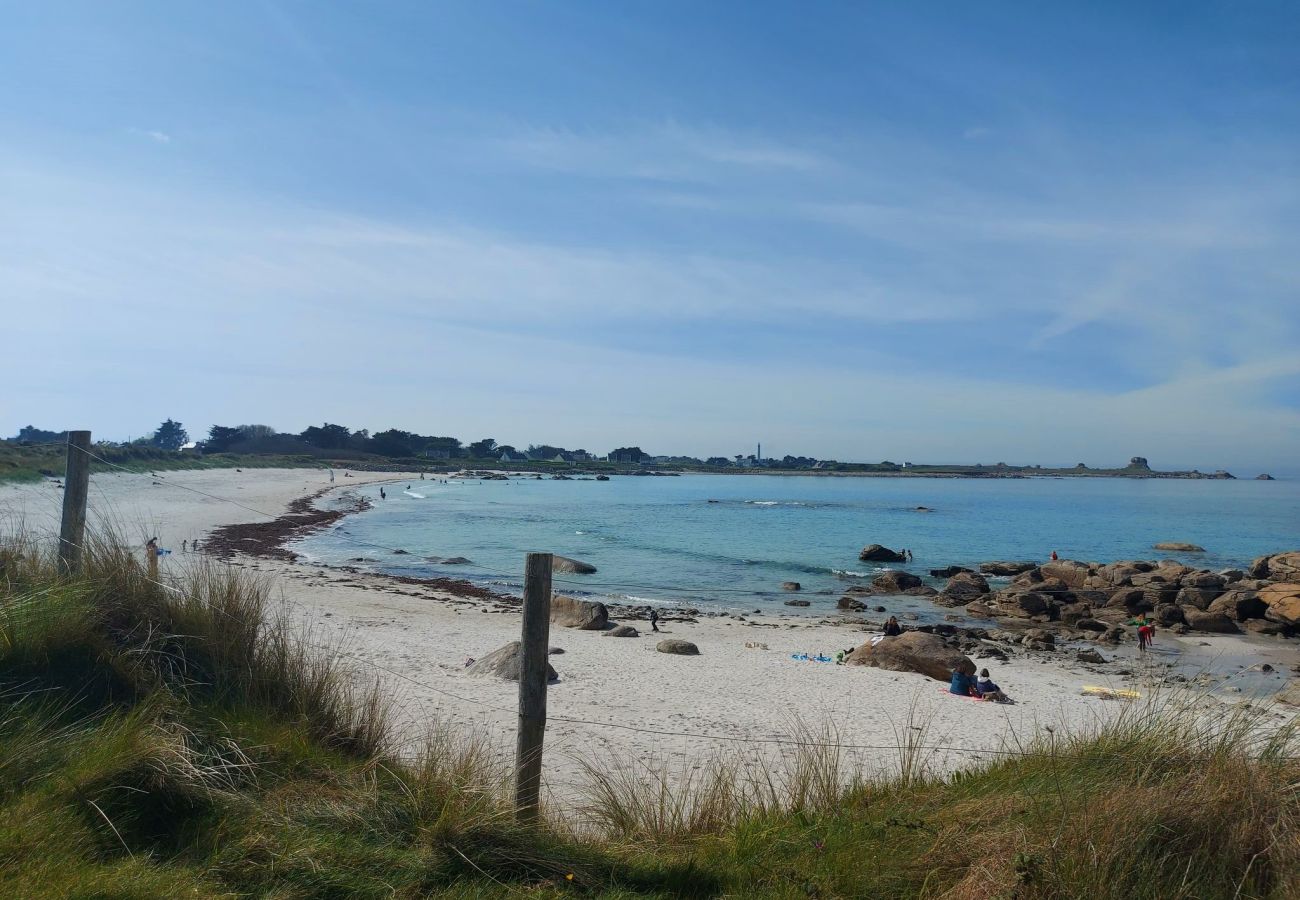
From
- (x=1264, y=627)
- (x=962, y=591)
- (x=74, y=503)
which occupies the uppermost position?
(x=74, y=503)

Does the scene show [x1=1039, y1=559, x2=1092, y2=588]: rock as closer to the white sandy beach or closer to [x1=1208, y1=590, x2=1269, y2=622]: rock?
[x1=1208, y1=590, x2=1269, y2=622]: rock

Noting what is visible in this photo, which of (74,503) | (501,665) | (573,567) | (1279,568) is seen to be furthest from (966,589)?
(74,503)

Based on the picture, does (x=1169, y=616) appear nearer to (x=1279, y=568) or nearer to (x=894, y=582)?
(x=894, y=582)

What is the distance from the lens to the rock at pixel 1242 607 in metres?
24.3

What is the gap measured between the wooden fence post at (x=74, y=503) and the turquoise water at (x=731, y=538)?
19.6 metres

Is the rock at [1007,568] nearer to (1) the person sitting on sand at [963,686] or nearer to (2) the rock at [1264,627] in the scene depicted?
(2) the rock at [1264,627]

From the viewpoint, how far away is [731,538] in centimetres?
4703

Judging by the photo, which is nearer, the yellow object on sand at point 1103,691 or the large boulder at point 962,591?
the yellow object on sand at point 1103,691

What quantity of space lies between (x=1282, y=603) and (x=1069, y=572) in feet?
27.8

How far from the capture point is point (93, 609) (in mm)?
5793

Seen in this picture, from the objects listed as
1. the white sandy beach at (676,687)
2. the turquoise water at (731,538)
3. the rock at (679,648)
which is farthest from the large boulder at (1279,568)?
the rock at (679,648)

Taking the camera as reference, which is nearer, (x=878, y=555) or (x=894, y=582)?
(x=894, y=582)

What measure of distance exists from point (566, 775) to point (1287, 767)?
5842 mm

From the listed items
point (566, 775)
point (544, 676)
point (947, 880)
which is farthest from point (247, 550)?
point (947, 880)
